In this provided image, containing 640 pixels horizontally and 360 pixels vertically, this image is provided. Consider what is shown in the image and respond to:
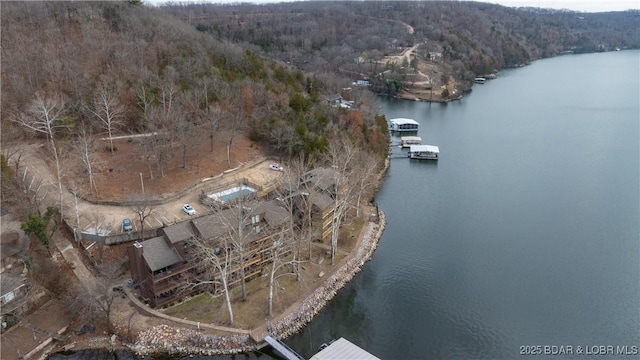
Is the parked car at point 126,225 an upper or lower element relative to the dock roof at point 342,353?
upper

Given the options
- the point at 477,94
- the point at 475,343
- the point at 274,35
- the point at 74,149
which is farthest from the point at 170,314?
the point at 274,35

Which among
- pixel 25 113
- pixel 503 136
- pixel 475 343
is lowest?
pixel 475 343

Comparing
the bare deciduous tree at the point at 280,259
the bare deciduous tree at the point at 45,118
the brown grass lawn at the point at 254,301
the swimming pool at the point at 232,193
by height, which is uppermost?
the bare deciduous tree at the point at 45,118

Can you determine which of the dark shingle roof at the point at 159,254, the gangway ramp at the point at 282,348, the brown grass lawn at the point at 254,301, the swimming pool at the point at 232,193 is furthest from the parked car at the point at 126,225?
the gangway ramp at the point at 282,348

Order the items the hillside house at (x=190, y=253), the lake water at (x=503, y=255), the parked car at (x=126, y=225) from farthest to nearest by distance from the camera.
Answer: the parked car at (x=126, y=225) → the lake water at (x=503, y=255) → the hillside house at (x=190, y=253)

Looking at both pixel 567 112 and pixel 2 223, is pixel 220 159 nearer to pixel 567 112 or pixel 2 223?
pixel 2 223

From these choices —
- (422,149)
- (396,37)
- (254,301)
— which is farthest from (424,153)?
(396,37)

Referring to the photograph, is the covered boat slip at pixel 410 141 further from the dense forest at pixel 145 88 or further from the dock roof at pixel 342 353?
the dock roof at pixel 342 353
